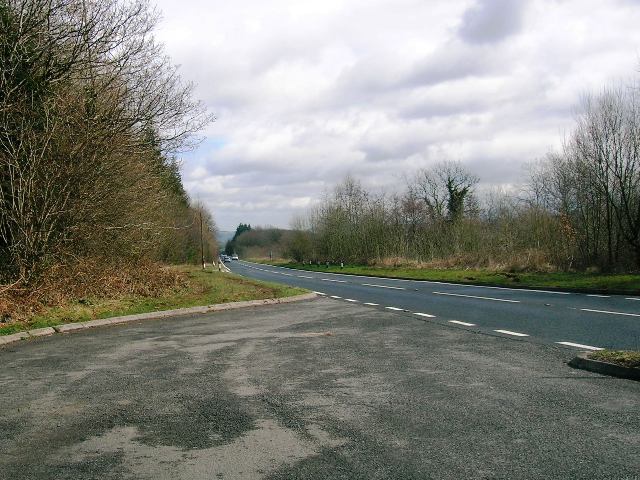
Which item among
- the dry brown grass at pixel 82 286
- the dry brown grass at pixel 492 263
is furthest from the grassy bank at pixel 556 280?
the dry brown grass at pixel 82 286

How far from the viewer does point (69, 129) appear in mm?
16141

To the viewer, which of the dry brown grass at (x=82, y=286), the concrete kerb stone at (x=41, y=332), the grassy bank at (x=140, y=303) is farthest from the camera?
the dry brown grass at (x=82, y=286)

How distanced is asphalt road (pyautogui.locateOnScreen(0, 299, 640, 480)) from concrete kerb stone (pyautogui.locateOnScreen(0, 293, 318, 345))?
1.65 meters

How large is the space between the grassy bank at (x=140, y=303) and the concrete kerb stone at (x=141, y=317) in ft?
1.23

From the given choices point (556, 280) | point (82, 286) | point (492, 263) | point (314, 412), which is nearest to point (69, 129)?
point (82, 286)

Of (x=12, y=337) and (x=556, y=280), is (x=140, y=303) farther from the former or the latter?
(x=556, y=280)

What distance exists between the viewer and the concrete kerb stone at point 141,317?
11.5 meters

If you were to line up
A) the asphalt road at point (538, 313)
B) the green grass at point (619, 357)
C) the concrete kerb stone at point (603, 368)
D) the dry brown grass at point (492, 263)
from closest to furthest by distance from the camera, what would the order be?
the concrete kerb stone at point (603, 368) < the green grass at point (619, 357) < the asphalt road at point (538, 313) < the dry brown grass at point (492, 263)

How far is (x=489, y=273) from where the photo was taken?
3089cm

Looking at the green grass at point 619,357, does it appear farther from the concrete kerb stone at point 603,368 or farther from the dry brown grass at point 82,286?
the dry brown grass at point 82,286

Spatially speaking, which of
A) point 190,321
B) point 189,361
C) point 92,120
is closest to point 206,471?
point 189,361

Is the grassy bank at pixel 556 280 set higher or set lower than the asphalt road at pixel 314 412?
higher

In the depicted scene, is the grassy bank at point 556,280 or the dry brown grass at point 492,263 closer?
the grassy bank at point 556,280

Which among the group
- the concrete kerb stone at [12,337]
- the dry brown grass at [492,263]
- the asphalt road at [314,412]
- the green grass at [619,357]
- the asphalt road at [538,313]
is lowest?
the concrete kerb stone at [12,337]
